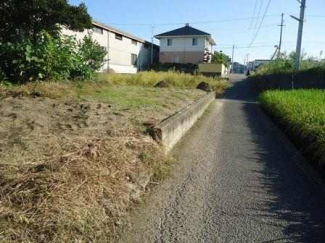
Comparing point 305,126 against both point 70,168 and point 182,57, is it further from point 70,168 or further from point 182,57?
point 182,57

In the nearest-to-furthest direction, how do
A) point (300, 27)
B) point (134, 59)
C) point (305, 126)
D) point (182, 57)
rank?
point (305, 126)
point (300, 27)
point (134, 59)
point (182, 57)

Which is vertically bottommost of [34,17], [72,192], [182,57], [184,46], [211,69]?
[72,192]

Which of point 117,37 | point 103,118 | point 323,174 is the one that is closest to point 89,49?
point 103,118

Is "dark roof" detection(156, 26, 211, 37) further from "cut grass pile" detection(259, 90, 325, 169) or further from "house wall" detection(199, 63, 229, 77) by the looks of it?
"cut grass pile" detection(259, 90, 325, 169)

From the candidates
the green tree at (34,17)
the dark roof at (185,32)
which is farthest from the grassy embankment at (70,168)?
the dark roof at (185,32)

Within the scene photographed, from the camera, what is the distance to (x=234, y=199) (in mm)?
3703

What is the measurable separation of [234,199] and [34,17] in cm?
975

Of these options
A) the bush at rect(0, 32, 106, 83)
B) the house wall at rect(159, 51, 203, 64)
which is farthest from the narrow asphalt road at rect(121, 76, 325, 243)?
the house wall at rect(159, 51, 203, 64)

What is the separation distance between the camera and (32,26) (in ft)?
36.2

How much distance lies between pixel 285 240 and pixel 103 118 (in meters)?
3.49

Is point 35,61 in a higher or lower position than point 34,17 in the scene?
lower

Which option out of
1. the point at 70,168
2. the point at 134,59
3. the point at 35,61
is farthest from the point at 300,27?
the point at 134,59

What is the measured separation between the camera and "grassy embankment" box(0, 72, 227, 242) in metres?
2.46

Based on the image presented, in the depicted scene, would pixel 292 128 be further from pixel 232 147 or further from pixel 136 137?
pixel 136 137
